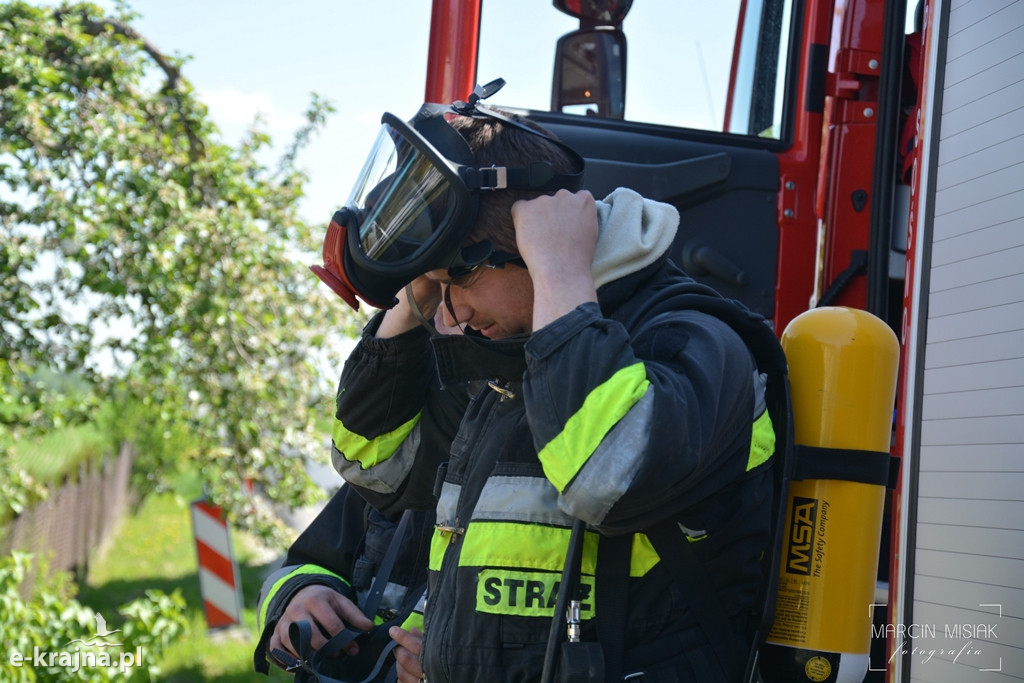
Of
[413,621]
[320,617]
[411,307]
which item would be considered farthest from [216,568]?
[411,307]

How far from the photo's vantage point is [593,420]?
1.59 m

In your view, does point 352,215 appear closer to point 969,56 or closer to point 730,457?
point 730,457

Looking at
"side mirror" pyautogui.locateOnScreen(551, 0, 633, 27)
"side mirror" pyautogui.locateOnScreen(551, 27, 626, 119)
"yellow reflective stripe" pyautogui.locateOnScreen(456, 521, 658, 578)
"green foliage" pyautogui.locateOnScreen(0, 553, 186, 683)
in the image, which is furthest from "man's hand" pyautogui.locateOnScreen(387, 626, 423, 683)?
"green foliage" pyautogui.locateOnScreen(0, 553, 186, 683)

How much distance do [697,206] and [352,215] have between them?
1207mm

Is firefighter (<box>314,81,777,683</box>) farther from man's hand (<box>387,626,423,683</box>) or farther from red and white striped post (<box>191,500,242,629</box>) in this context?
red and white striped post (<box>191,500,242,629</box>)

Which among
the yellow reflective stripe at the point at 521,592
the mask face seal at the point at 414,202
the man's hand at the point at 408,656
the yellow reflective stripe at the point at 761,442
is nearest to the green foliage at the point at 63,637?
the man's hand at the point at 408,656

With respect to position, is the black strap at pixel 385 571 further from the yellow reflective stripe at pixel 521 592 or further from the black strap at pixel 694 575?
the black strap at pixel 694 575

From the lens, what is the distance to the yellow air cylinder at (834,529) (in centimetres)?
184

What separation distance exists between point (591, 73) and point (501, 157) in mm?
1269

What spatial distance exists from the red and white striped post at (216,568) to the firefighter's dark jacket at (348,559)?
3997 mm

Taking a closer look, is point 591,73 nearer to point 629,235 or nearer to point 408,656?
point 629,235

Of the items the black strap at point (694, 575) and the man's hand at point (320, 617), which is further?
the man's hand at point (320, 617)

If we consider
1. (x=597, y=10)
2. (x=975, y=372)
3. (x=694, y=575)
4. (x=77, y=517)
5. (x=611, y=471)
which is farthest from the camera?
(x=77, y=517)

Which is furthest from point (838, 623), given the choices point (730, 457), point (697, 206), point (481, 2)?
point (481, 2)
